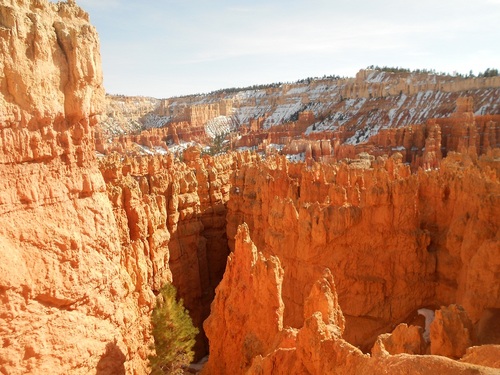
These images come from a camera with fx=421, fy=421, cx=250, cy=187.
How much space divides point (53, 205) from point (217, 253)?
1481 centimetres

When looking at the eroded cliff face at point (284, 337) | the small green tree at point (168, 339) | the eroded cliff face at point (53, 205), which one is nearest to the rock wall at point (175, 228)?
the small green tree at point (168, 339)

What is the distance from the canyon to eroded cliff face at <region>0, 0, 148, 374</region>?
2 cm

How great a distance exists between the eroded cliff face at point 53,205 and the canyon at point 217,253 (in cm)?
2

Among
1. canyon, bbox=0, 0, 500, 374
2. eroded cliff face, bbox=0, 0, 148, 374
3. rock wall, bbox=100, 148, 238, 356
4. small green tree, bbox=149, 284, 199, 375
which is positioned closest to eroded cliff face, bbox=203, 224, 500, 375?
canyon, bbox=0, 0, 500, 374

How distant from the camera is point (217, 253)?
21.2 meters

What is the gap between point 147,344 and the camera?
10328 millimetres

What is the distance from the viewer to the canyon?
621cm

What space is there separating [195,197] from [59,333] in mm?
13300

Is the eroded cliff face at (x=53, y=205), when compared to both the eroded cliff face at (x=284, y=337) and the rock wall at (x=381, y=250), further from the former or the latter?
the rock wall at (x=381, y=250)

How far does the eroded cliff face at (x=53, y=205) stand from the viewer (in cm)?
607

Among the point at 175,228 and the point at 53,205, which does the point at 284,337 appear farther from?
the point at 175,228

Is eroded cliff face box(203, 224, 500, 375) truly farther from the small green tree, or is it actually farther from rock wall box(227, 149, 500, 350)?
rock wall box(227, 149, 500, 350)

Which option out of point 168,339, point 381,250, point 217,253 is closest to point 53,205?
point 168,339

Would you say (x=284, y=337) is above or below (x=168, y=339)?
above
